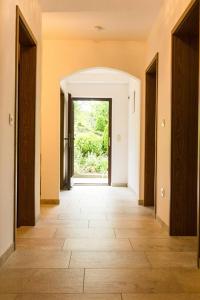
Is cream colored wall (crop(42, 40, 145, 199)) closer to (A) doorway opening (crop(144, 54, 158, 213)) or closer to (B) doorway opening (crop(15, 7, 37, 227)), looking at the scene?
(A) doorway opening (crop(144, 54, 158, 213))

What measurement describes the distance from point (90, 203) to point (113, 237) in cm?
230

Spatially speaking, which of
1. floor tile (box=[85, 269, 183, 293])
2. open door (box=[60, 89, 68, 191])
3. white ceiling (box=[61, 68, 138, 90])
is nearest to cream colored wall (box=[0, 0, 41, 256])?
floor tile (box=[85, 269, 183, 293])

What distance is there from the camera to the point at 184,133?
3885 mm

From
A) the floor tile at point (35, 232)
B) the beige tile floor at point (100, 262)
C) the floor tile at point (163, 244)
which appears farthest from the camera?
the floor tile at point (35, 232)

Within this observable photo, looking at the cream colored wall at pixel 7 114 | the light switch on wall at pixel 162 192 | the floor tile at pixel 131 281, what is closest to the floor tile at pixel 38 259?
the cream colored wall at pixel 7 114

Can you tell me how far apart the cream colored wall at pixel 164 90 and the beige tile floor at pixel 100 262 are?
409 millimetres

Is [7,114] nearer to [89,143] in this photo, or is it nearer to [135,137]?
[135,137]

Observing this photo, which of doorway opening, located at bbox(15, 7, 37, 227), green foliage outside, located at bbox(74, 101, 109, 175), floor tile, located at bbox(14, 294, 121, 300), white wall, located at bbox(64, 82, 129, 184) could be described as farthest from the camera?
green foliage outside, located at bbox(74, 101, 109, 175)

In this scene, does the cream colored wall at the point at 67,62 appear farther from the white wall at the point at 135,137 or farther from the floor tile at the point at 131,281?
the floor tile at the point at 131,281

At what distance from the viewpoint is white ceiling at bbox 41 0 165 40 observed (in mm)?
4453

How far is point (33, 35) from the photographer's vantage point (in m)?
4.15

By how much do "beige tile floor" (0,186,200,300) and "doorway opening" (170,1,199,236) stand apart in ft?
0.90

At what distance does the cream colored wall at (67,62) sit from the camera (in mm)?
5988

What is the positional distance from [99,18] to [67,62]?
1184 millimetres
